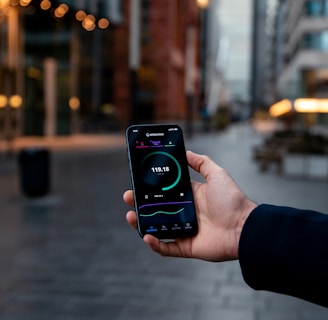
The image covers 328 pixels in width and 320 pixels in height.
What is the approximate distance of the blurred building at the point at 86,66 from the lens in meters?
28.4

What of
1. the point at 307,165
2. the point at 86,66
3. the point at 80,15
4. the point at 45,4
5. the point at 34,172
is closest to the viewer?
the point at 34,172

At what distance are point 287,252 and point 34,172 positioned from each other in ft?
42.1

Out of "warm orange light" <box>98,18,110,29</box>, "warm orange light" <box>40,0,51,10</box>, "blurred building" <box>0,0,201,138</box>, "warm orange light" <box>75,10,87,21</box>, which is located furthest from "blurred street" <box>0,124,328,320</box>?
"warm orange light" <box>98,18,110,29</box>

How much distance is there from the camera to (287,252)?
5.84 feet

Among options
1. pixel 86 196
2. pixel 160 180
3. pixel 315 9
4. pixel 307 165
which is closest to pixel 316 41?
pixel 315 9

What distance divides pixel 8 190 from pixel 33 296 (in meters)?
9.33

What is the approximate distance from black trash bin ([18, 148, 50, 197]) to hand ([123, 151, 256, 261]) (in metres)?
11.9

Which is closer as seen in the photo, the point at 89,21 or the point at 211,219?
the point at 211,219

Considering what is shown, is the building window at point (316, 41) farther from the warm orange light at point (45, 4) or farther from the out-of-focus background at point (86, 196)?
the warm orange light at point (45, 4)

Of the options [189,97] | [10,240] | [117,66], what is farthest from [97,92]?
[10,240]

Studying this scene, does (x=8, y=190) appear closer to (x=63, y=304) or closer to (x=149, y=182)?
(x=63, y=304)

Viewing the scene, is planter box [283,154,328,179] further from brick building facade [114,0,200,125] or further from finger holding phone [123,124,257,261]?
brick building facade [114,0,200,125]

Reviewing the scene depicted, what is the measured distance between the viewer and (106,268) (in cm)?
784

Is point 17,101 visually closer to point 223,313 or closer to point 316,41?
point 223,313
